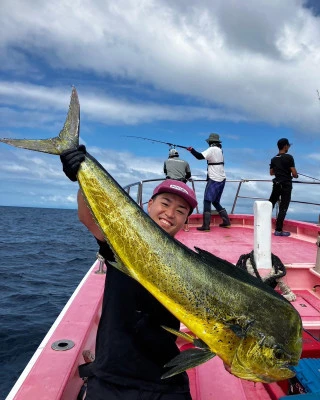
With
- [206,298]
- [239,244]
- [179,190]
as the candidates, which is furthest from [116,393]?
[239,244]

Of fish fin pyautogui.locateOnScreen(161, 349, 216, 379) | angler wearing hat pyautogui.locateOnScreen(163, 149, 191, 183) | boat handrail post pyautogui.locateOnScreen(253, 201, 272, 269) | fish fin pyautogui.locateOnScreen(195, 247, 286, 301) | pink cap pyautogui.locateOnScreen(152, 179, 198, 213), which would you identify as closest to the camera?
fish fin pyautogui.locateOnScreen(161, 349, 216, 379)

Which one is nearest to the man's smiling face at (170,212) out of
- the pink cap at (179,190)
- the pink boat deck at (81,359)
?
the pink cap at (179,190)

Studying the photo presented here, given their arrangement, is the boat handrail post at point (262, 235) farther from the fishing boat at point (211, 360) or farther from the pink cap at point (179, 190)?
the pink cap at point (179, 190)

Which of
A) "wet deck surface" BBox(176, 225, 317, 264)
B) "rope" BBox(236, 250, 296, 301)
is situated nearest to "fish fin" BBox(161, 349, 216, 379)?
"rope" BBox(236, 250, 296, 301)

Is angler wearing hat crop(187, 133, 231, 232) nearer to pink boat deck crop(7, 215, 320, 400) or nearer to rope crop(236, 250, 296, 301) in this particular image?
pink boat deck crop(7, 215, 320, 400)

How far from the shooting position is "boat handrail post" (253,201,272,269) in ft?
16.1

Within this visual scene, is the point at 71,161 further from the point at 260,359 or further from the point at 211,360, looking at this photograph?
the point at 211,360

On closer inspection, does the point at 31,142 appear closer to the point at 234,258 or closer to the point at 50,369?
the point at 50,369

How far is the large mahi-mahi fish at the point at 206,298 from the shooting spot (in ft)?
6.12

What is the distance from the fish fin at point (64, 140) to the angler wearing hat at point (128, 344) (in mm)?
104

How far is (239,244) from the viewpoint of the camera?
8.27 metres

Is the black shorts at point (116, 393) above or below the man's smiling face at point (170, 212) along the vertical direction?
below

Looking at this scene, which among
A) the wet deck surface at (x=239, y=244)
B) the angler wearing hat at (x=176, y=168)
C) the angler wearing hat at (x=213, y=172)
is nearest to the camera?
the wet deck surface at (x=239, y=244)

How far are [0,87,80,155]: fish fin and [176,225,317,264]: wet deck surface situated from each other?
455 centimetres
